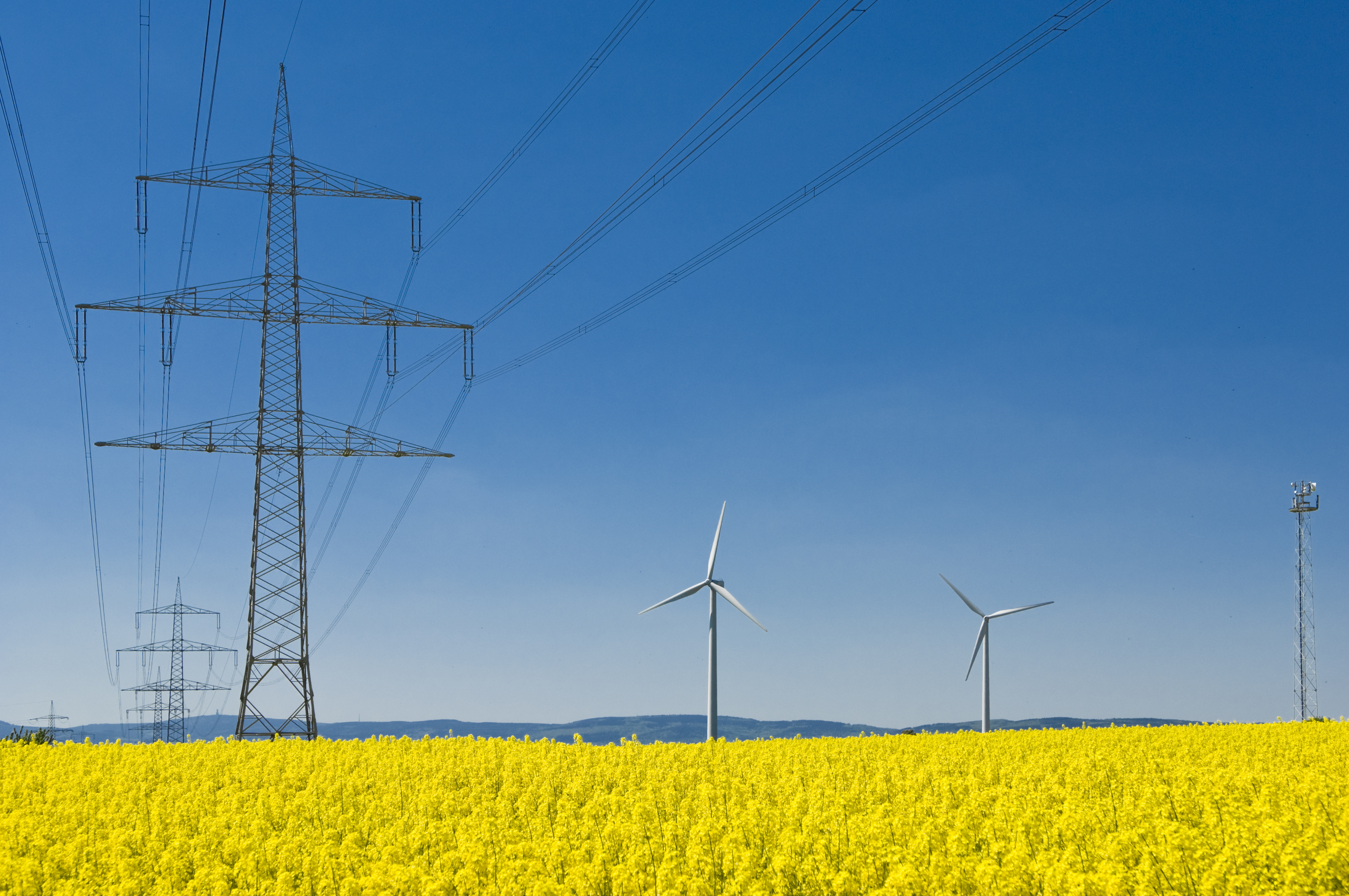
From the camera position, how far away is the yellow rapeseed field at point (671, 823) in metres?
11.1

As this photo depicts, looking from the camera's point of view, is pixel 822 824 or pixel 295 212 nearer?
pixel 822 824

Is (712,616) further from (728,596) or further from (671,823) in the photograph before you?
(671,823)

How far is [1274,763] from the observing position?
2541 centimetres

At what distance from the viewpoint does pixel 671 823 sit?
15461 millimetres

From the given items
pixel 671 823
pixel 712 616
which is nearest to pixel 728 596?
pixel 712 616

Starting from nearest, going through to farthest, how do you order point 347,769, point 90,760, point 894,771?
point 894,771
point 347,769
point 90,760

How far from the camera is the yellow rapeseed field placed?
11.1m

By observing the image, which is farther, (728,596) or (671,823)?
(728,596)

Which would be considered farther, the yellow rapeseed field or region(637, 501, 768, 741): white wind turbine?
region(637, 501, 768, 741): white wind turbine

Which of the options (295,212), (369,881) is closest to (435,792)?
(369,881)

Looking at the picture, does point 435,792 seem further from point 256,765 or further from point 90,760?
point 90,760

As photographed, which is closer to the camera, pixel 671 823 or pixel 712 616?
pixel 671 823

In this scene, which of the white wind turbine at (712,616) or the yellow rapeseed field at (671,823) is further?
the white wind turbine at (712,616)

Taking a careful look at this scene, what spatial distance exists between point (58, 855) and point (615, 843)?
8.35 m
